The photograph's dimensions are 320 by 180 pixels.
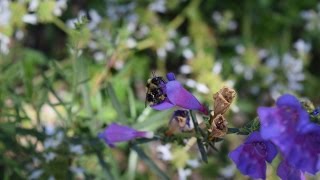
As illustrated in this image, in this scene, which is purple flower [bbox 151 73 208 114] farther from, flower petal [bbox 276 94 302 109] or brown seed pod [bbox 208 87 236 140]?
flower petal [bbox 276 94 302 109]

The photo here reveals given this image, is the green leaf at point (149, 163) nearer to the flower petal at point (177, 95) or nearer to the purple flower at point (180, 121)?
the purple flower at point (180, 121)

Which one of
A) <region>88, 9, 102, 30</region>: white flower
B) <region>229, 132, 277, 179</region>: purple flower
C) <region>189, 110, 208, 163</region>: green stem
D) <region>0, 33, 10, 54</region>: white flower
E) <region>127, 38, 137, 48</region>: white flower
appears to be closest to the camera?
<region>229, 132, 277, 179</region>: purple flower

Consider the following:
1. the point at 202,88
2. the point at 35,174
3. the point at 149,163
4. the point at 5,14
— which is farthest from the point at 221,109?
the point at 5,14

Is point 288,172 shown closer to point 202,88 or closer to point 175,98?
point 175,98

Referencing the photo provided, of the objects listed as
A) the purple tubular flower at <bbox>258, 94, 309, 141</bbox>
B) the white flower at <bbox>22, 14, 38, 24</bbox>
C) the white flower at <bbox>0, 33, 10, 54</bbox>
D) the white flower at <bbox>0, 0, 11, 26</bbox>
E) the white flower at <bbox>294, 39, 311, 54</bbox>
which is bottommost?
the white flower at <bbox>294, 39, 311, 54</bbox>

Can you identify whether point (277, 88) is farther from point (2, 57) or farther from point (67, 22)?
point (2, 57)

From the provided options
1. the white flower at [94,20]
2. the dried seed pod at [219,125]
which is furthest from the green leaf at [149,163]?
the white flower at [94,20]

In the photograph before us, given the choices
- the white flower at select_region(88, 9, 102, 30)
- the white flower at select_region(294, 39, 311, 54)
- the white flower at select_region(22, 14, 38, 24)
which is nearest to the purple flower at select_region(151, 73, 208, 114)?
the white flower at select_region(22, 14, 38, 24)
